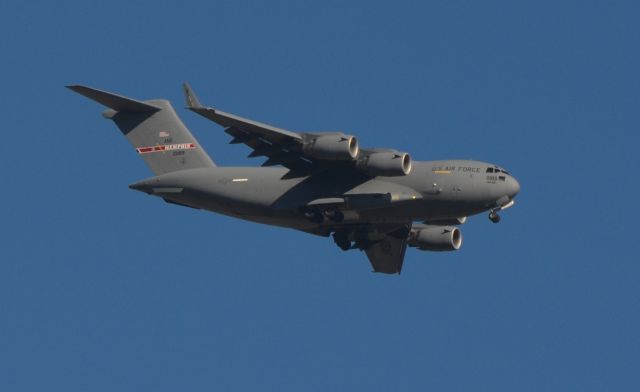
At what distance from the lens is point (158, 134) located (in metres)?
27.1

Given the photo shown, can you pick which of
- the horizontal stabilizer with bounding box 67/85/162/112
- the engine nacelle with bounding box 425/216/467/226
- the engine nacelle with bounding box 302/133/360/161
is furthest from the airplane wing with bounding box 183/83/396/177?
the horizontal stabilizer with bounding box 67/85/162/112

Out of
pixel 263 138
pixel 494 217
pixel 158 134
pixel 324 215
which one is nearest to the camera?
pixel 494 217

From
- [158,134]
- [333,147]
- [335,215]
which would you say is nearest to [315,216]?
[335,215]

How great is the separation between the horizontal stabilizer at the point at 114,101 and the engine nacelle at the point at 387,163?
535 cm

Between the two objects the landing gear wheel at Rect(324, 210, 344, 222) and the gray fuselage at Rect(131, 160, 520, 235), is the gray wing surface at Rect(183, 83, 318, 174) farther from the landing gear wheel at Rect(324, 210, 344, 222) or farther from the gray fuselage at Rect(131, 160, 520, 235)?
the landing gear wheel at Rect(324, 210, 344, 222)

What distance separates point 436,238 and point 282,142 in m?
4.77

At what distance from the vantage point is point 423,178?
78.3 ft

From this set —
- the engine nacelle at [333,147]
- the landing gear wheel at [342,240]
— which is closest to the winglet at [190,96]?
the engine nacelle at [333,147]

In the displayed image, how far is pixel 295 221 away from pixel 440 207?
299cm

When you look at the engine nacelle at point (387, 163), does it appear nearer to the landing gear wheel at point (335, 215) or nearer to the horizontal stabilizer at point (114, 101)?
the landing gear wheel at point (335, 215)

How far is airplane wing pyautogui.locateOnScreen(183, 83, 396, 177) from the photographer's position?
2333 centimetres

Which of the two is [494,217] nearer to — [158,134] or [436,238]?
[436,238]

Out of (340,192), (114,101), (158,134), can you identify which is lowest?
(340,192)

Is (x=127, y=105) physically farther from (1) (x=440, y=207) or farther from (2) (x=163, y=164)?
(1) (x=440, y=207)
